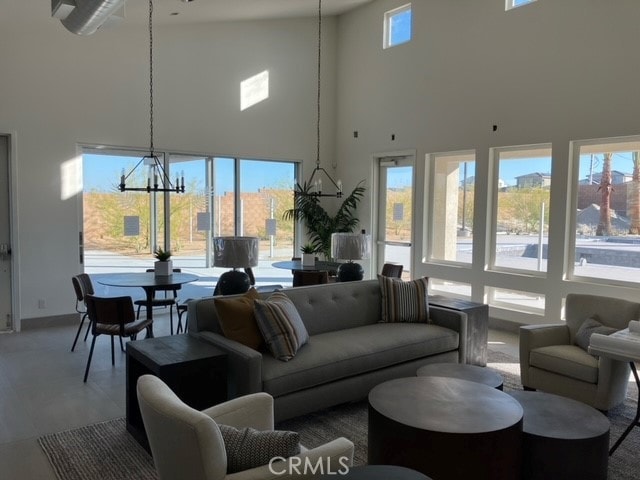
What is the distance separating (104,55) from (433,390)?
596 cm

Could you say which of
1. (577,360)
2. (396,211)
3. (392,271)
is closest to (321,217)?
(396,211)

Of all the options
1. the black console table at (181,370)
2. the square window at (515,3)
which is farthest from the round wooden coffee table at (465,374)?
the square window at (515,3)

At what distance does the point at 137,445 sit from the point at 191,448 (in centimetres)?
177

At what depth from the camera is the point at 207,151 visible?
7.51 metres

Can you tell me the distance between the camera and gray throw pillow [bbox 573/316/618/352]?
390cm

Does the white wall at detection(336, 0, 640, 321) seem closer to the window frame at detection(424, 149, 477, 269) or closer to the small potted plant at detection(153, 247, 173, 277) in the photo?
the window frame at detection(424, 149, 477, 269)

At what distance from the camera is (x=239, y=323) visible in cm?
350

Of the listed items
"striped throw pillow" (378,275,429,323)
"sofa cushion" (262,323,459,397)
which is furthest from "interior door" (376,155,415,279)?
"sofa cushion" (262,323,459,397)

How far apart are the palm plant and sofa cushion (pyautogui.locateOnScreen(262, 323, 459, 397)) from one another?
13.6 ft

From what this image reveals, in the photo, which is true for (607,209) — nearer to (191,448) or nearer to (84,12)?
(191,448)

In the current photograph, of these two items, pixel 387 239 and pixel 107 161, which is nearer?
pixel 107 161

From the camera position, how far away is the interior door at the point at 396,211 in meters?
7.89

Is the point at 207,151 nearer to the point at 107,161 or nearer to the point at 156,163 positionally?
the point at 107,161

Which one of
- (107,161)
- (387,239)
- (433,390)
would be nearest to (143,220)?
(107,161)
